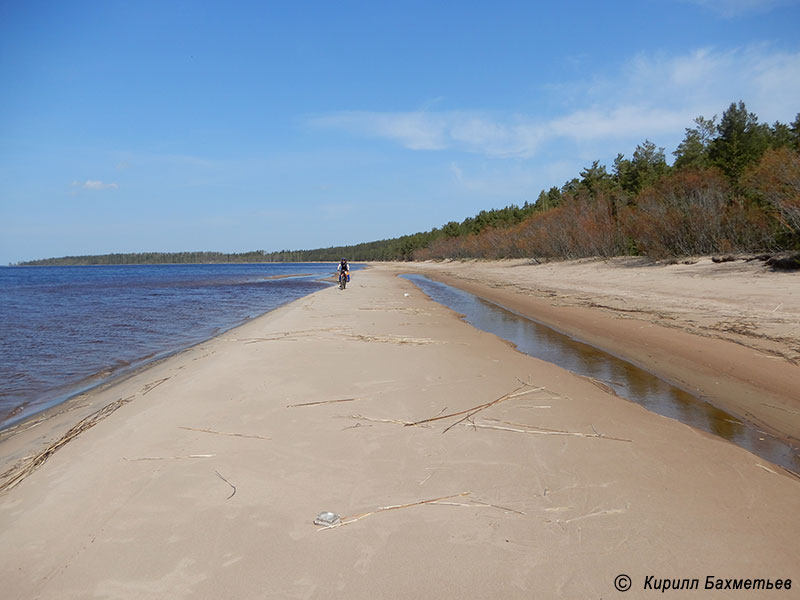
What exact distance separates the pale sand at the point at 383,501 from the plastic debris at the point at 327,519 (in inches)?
2.8

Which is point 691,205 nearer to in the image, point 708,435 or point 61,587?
point 708,435

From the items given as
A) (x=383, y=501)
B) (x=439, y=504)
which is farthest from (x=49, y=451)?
(x=439, y=504)

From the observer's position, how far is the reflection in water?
451 cm

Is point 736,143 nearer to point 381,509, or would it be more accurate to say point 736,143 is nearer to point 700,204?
point 700,204

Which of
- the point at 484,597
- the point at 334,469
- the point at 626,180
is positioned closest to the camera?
the point at 484,597

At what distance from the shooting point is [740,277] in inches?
696

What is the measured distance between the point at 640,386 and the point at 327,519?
580 centimetres

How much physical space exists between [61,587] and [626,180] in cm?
5766

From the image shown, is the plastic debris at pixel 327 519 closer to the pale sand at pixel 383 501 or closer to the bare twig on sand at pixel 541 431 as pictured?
the pale sand at pixel 383 501

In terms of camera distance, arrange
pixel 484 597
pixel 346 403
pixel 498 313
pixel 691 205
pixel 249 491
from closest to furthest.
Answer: pixel 484 597, pixel 249 491, pixel 346 403, pixel 498 313, pixel 691 205

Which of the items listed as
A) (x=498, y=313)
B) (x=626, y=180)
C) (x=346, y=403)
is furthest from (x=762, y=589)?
(x=626, y=180)

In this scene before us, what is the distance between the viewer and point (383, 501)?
9.86 feet

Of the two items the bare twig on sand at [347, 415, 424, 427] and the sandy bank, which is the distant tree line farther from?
the bare twig on sand at [347, 415, 424, 427]

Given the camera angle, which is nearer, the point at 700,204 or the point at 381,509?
the point at 381,509
